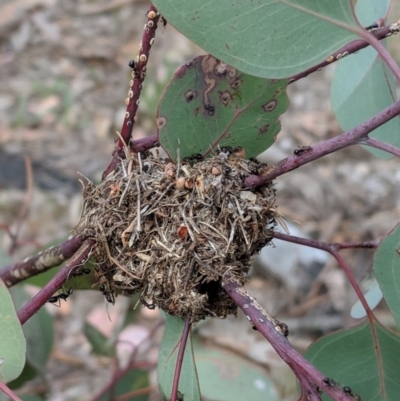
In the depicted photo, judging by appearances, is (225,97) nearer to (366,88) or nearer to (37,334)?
(366,88)

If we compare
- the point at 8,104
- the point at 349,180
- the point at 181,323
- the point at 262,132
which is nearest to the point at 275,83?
the point at 262,132

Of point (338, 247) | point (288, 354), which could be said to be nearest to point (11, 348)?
point (288, 354)

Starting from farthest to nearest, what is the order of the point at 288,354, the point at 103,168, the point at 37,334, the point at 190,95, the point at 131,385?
the point at 103,168 < the point at 131,385 < the point at 37,334 < the point at 190,95 < the point at 288,354

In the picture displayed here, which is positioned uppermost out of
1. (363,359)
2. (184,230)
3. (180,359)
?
(184,230)

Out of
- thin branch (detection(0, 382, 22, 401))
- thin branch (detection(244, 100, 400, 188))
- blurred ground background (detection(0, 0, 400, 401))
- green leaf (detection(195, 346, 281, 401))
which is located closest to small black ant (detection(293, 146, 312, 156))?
thin branch (detection(244, 100, 400, 188))

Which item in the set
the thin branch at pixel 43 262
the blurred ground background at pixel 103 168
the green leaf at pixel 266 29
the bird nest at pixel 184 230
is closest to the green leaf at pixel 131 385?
the blurred ground background at pixel 103 168

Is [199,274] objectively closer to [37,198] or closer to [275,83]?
[275,83]

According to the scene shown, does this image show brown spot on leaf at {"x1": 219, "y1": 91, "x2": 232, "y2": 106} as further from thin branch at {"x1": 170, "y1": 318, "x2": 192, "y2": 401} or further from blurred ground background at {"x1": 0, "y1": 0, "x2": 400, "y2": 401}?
blurred ground background at {"x1": 0, "y1": 0, "x2": 400, "y2": 401}
